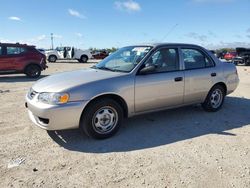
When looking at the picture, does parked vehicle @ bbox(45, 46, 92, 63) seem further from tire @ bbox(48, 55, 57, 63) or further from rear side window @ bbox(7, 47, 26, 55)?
rear side window @ bbox(7, 47, 26, 55)

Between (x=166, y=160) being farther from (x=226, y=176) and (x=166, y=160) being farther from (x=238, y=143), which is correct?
(x=238, y=143)

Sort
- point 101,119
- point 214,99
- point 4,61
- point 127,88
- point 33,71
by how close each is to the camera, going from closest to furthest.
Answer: point 101,119, point 127,88, point 214,99, point 4,61, point 33,71

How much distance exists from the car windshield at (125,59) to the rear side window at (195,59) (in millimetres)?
935

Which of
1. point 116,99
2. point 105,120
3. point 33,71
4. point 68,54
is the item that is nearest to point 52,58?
point 68,54

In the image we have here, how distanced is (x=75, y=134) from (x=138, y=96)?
4.43 feet

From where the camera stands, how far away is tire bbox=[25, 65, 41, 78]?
13.0 meters

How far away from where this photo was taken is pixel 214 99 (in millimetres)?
6145

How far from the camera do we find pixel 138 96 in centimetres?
467

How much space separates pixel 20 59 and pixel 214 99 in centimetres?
999

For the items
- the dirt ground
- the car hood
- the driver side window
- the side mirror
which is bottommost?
the dirt ground

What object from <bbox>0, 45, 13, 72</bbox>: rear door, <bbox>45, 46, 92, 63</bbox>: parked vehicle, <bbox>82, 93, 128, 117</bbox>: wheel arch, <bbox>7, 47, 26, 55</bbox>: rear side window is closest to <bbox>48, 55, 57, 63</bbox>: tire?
<bbox>45, 46, 92, 63</bbox>: parked vehicle

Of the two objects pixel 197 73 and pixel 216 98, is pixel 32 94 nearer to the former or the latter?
pixel 197 73

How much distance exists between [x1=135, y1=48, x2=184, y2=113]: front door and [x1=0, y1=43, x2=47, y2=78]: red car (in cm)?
960

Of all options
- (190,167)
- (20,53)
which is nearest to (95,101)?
(190,167)
